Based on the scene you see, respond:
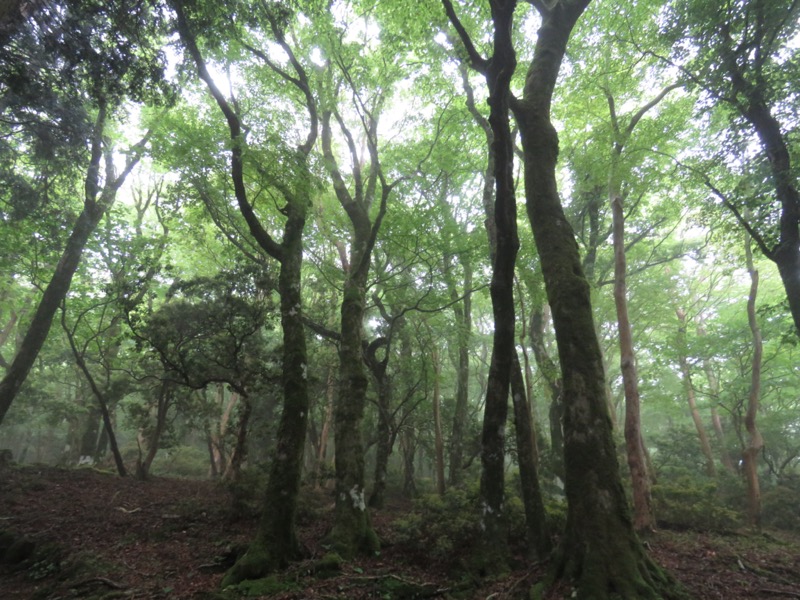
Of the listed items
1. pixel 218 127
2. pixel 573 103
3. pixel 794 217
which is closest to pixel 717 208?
pixel 794 217

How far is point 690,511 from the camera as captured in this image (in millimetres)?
10609

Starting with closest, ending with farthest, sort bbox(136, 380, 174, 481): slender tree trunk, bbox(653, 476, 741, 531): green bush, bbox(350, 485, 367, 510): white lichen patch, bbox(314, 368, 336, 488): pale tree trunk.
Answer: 1. bbox(350, 485, 367, 510): white lichen patch
2. bbox(653, 476, 741, 531): green bush
3. bbox(136, 380, 174, 481): slender tree trunk
4. bbox(314, 368, 336, 488): pale tree trunk

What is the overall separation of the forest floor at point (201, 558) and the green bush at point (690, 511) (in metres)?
0.51

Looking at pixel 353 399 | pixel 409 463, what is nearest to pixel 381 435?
pixel 353 399

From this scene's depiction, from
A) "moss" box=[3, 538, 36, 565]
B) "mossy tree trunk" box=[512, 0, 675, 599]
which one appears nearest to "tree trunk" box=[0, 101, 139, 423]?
"moss" box=[3, 538, 36, 565]

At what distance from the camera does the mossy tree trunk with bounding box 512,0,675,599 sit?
4410mm

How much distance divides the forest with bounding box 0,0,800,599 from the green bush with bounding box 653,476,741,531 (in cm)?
10

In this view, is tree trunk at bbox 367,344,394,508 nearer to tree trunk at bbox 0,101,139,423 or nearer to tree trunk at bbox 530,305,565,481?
tree trunk at bbox 530,305,565,481

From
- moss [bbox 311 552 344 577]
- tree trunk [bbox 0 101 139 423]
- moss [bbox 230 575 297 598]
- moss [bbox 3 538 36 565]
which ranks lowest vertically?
moss [bbox 3 538 36 565]

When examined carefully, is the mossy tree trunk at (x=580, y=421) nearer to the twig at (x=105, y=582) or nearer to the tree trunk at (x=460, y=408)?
the twig at (x=105, y=582)

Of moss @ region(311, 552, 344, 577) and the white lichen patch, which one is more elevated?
the white lichen patch

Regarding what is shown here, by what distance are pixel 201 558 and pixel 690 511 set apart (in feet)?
37.1

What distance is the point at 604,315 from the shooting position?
790 inches

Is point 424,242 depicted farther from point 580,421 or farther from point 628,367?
point 580,421
